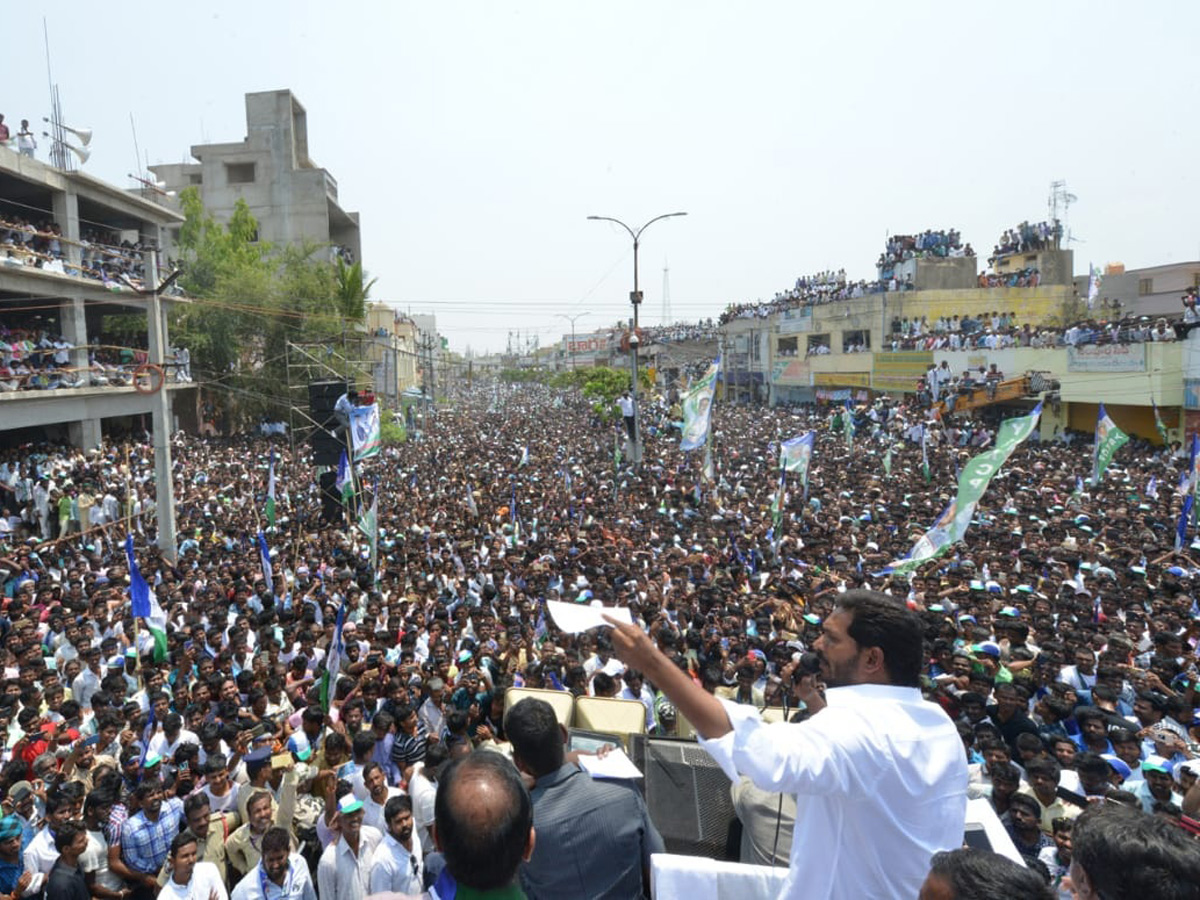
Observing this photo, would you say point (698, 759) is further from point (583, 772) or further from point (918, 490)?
point (918, 490)

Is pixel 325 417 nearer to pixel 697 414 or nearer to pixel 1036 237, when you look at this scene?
pixel 697 414

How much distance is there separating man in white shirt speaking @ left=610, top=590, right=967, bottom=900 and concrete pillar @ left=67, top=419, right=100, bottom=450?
23.2 meters

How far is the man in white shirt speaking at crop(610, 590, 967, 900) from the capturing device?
1.73 meters

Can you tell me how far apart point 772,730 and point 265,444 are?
2807 cm

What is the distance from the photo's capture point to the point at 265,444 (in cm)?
2755

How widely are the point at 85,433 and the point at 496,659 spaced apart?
60.3ft

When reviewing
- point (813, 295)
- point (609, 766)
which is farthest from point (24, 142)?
point (813, 295)

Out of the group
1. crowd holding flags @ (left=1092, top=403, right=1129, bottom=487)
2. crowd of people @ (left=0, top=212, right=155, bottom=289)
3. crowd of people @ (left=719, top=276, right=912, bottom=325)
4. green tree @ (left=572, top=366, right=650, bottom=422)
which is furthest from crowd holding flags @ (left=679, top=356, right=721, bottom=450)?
crowd of people @ (left=719, top=276, right=912, bottom=325)

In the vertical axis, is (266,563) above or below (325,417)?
below

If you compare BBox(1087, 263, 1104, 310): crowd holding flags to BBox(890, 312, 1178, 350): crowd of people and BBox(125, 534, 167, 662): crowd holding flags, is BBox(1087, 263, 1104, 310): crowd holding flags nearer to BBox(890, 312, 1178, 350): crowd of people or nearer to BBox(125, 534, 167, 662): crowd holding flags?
BBox(890, 312, 1178, 350): crowd of people

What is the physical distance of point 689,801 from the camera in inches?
135

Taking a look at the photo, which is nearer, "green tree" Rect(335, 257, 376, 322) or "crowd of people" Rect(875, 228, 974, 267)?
"green tree" Rect(335, 257, 376, 322)

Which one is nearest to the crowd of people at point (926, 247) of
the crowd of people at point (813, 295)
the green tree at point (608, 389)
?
the crowd of people at point (813, 295)

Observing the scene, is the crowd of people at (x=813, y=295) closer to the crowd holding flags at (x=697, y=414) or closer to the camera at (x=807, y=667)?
the crowd holding flags at (x=697, y=414)
